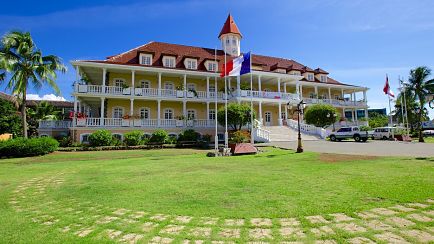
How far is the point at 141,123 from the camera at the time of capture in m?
25.5

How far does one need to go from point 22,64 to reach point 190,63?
642 inches

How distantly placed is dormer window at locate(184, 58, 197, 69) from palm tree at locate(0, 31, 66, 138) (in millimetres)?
13891

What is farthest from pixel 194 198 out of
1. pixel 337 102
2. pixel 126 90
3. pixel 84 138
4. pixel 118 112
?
pixel 337 102

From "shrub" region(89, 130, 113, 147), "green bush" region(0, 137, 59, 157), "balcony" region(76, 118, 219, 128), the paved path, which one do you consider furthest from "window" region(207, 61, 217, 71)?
"green bush" region(0, 137, 59, 157)

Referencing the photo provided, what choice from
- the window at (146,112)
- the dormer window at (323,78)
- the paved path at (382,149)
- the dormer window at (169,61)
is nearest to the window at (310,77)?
the dormer window at (323,78)

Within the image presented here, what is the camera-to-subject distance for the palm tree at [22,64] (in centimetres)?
2005

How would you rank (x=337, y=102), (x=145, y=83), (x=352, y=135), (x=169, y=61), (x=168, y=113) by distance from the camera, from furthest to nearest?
(x=337, y=102)
(x=168, y=113)
(x=145, y=83)
(x=169, y=61)
(x=352, y=135)

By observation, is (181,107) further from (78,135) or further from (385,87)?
(385,87)

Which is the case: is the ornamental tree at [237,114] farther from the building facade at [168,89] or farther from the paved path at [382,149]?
the paved path at [382,149]

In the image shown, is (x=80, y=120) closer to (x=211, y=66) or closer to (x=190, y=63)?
(x=190, y=63)

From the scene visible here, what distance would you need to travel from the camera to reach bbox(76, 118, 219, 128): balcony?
2398cm

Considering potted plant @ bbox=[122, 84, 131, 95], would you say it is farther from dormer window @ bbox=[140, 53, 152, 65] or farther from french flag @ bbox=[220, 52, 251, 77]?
french flag @ bbox=[220, 52, 251, 77]

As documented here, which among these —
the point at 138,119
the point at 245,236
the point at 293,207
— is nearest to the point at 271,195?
the point at 293,207

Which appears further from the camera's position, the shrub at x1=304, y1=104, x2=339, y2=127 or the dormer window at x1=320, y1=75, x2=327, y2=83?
the dormer window at x1=320, y1=75, x2=327, y2=83
